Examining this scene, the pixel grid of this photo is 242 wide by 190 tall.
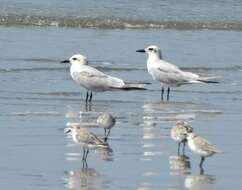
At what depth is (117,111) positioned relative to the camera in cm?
1577

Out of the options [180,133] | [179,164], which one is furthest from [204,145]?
[180,133]

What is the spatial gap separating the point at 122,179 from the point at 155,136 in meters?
2.63

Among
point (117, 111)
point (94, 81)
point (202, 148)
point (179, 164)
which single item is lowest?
point (117, 111)

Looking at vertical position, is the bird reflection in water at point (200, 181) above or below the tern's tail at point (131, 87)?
below

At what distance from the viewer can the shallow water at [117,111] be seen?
10859mm

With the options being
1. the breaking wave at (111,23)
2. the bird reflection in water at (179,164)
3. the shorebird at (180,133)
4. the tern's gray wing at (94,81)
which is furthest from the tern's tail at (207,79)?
the breaking wave at (111,23)

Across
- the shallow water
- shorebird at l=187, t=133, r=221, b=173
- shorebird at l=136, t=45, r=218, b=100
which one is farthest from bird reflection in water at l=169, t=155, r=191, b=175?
shorebird at l=136, t=45, r=218, b=100

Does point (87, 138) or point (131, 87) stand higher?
point (87, 138)

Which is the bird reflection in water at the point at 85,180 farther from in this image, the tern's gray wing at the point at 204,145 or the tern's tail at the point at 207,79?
the tern's tail at the point at 207,79

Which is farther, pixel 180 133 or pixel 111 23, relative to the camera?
pixel 111 23

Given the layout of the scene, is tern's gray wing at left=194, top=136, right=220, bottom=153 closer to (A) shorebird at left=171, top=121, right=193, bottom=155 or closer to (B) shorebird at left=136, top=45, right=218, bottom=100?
(A) shorebird at left=171, top=121, right=193, bottom=155

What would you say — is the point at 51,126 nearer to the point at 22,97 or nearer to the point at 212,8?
the point at 22,97

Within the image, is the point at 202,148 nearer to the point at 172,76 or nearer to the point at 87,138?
the point at 87,138

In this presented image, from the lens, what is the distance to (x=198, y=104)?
55.1 feet
